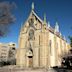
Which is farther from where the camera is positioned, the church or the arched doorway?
the arched doorway

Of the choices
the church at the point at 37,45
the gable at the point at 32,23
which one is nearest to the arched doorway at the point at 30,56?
the church at the point at 37,45

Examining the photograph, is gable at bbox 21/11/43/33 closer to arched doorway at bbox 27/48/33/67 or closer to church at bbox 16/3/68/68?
church at bbox 16/3/68/68

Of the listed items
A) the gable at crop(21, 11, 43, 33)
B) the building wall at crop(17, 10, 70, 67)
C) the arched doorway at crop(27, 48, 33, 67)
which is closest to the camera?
the building wall at crop(17, 10, 70, 67)

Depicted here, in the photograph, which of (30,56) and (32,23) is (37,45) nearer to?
(30,56)

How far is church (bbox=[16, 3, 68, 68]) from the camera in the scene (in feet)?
165

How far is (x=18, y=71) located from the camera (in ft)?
95.1

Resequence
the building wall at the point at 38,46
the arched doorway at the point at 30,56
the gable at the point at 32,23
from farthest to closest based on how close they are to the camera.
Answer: the gable at the point at 32,23, the arched doorway at the point at 30,56, the building wall at the point at 38,46

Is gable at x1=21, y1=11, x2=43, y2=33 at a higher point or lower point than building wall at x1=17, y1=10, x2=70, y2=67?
higher

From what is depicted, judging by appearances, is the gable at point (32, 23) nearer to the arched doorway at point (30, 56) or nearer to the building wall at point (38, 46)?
the building wall at point (38, 46)

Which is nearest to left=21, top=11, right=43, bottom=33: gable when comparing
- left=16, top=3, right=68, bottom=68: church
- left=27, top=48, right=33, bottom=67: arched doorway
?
left=16, top=3, right=68, bottom=68: church

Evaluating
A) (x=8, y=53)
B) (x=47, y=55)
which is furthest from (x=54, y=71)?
(x=8, y=53)

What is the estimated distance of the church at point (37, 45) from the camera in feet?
165

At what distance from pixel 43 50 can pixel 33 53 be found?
3412mm

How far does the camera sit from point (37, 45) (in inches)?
2032
